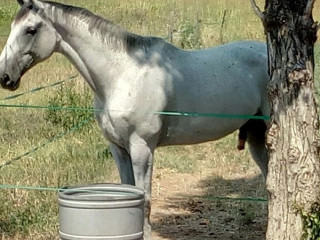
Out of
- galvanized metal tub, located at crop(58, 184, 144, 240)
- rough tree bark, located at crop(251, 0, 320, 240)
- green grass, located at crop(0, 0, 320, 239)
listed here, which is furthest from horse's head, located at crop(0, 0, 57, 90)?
rough tree bark, located at crop(251, 0, 320, 240)

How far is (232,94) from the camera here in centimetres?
612

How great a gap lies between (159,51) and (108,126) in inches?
28.4

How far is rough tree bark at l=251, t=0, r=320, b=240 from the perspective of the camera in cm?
465

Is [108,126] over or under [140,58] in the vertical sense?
under

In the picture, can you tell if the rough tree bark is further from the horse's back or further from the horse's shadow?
the horse's shadow

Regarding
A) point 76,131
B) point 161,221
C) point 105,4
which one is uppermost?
point 105,4

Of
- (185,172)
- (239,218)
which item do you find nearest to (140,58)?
(239,218)

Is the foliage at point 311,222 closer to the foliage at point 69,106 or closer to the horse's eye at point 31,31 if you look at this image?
A: the horse's eye at point 31,31

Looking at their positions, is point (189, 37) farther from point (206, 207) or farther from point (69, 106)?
point (206, 207)

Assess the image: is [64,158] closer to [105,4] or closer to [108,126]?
[108,126]

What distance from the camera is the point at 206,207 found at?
299 inches

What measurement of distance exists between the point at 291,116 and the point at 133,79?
1.45 meters

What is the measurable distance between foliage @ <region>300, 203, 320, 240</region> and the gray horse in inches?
50.3

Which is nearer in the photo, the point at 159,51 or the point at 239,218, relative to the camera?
the point at 159,51
